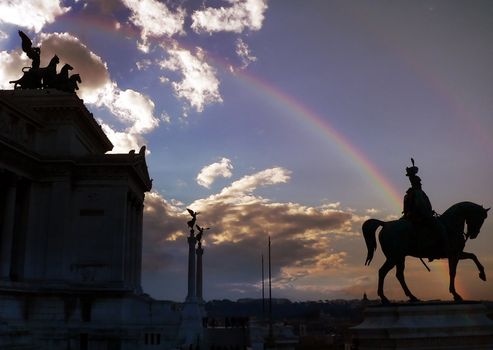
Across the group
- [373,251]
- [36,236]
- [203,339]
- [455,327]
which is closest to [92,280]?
[36,236]

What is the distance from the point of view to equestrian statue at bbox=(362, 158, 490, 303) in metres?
15.8

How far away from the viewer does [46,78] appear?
46.7m

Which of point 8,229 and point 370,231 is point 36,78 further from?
point 370,231

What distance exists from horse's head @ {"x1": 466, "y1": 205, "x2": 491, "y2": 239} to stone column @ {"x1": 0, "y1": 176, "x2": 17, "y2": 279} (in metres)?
31.3

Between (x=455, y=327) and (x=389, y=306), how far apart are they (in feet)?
5.68

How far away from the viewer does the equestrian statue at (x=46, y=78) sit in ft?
152

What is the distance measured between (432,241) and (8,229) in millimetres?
31111

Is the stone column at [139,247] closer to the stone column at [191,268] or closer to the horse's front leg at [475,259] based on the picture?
the stone column at [191,268]

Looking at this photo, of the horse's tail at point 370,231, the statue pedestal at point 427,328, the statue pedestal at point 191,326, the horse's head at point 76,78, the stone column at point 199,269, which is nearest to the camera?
the statue pedestal at point 427,328

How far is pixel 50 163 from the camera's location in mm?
41781


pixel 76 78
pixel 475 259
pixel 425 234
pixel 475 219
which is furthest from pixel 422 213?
pixel 76 78

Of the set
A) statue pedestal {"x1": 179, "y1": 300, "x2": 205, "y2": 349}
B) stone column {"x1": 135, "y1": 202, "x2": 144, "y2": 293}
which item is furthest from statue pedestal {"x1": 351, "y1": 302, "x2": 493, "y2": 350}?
stone column {"x1": 135, "y1": 202, "x2": 144, "y2": 293}

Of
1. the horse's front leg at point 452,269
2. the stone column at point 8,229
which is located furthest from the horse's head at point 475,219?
the stone column at point 8,229

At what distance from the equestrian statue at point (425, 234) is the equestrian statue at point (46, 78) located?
3616 cm
